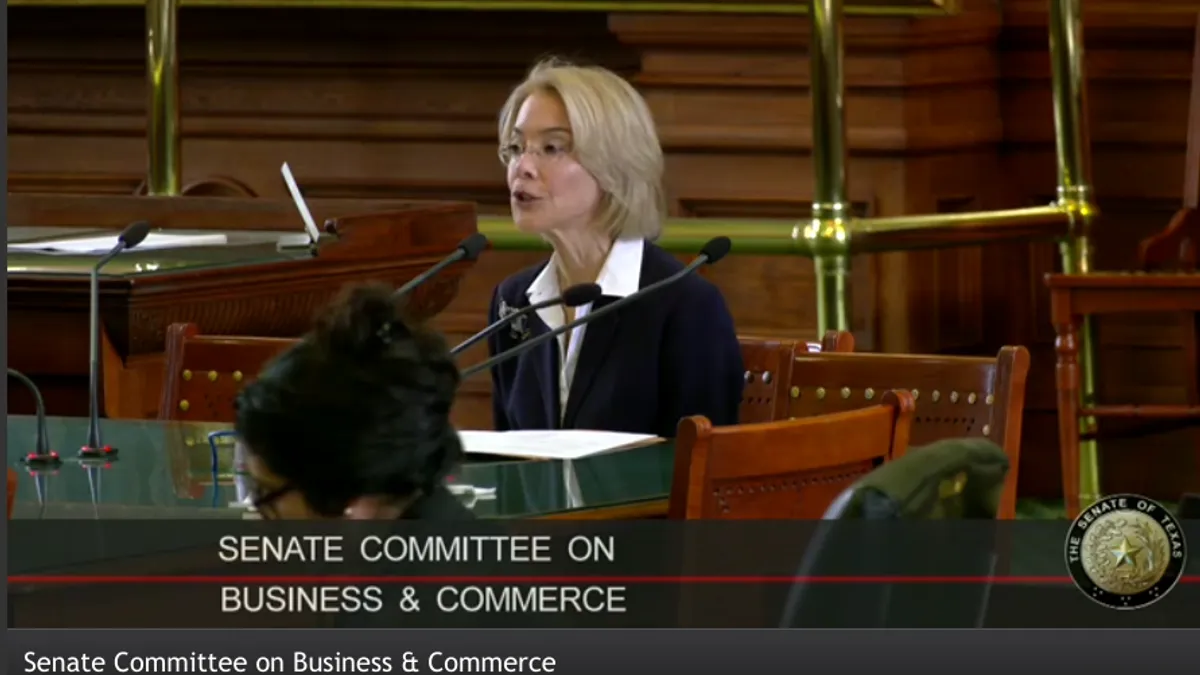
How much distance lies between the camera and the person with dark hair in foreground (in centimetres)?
223

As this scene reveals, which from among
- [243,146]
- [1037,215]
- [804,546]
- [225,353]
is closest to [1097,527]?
[804,546]

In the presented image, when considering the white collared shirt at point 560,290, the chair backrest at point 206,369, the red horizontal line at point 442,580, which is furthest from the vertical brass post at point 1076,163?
the red horizontal line at point 442,580

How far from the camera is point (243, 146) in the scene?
6.77 meters

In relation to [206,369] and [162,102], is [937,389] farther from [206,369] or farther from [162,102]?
[162,102]

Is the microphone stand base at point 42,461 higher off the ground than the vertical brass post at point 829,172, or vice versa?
the vertical brass post at point 829,172

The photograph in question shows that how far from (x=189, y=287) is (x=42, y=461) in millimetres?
1048

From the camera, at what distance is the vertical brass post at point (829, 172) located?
5617 millimetres

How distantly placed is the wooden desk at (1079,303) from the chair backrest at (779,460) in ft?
9.69

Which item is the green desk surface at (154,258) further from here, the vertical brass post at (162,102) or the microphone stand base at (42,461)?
the vertical brass post at (162,102)

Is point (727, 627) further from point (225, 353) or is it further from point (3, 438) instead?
point (225, 353)

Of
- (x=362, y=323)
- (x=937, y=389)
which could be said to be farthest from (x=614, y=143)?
(x=362, y=323)

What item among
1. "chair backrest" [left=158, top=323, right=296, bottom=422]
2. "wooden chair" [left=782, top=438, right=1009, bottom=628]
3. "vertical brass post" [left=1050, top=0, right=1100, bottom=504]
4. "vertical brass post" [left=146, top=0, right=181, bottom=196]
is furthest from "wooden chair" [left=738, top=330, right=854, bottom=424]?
"vertical brass post" [left=146, top=0, right=181, bottom=196]

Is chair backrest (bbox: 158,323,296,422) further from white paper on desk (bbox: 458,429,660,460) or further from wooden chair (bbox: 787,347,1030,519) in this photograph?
wooden chair (bbox: 787,347,1030,519)

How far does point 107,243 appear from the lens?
4297 millimetres
